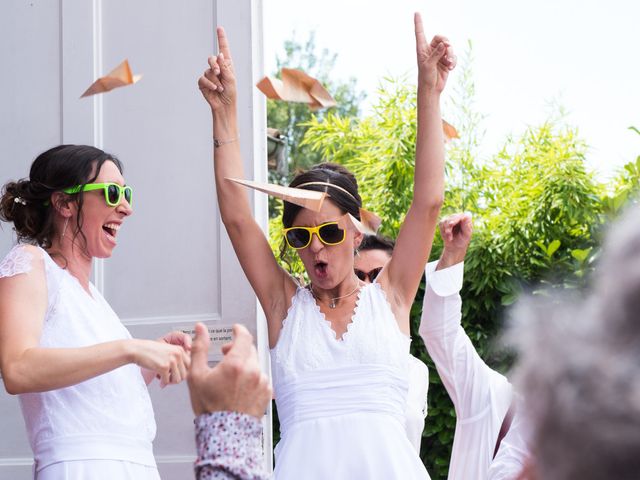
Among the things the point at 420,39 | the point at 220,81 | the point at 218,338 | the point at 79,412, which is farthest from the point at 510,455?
the point at 218,338

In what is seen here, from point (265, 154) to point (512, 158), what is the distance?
2.85m

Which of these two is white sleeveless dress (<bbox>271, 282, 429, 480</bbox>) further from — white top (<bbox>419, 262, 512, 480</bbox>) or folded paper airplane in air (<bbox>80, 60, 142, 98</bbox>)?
folded paper airplane in air (<bbox>80, 60, 142, 98</bbox>)

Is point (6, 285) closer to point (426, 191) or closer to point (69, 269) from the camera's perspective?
point (69, 269)

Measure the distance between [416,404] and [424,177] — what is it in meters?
0.83

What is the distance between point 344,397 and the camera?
2.51m

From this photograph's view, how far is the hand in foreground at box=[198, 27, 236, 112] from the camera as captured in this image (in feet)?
9.37

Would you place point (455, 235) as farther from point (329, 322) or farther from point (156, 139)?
point (156, 139)

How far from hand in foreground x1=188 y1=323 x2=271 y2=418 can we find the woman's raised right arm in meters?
0.85

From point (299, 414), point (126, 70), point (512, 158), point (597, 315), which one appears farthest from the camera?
point (512, 158)

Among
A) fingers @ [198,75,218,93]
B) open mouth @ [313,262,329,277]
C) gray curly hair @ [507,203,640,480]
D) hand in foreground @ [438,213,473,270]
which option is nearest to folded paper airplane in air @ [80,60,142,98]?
fingers @ [198,75,218,93]

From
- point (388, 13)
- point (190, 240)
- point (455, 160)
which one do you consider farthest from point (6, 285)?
point (388, 13)

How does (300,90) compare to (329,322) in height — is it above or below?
above

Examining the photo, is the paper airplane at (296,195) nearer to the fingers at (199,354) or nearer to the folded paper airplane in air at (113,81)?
the folded paper airplane in air at (113,81)

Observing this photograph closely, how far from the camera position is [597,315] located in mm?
727
